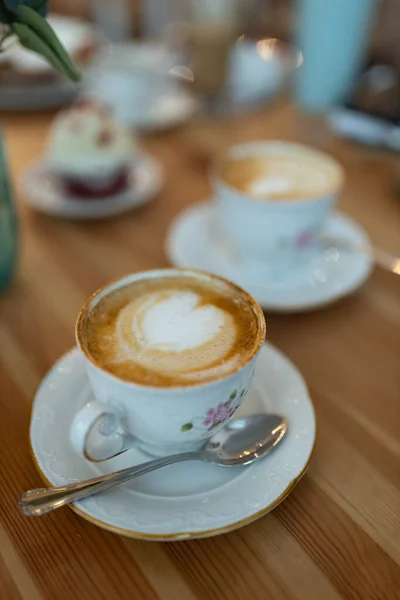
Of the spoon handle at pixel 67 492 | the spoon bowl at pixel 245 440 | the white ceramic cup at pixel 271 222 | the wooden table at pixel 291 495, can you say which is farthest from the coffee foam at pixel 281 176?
the spoon handle at pixel 67 492

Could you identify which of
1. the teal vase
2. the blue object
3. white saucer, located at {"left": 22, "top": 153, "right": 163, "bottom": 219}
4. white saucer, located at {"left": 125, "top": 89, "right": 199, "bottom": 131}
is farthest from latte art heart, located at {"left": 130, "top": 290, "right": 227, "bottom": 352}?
the blue object

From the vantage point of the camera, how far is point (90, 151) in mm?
1071

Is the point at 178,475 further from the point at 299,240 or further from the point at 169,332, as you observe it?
the point at 299,240

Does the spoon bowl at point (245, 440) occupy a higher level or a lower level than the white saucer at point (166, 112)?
lower

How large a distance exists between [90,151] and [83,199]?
91 mm

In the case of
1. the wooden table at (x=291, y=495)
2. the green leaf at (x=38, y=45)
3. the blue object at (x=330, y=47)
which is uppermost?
the green leaf at (x=38, y=45)

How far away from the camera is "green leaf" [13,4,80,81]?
63 centimetres

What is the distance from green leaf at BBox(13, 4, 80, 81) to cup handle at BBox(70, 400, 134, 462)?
1.26 ft

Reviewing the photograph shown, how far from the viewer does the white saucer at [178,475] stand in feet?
1.72

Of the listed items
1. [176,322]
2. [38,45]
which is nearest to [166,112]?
[38,45]

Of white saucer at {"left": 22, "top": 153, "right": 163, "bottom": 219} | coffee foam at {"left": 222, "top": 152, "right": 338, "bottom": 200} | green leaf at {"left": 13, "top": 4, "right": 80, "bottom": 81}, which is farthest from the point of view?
white saucer at {"left": 22, "top": 153, "right": 163, "bottom": 219}

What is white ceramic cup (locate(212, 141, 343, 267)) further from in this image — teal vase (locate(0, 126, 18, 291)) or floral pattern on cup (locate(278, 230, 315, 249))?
teal vase (locate(0, 126, 18, 291))

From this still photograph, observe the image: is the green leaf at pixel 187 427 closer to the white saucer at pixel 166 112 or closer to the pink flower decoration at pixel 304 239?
the pink flower decoration at pixel 304 239

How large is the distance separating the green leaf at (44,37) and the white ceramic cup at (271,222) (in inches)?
12.5
